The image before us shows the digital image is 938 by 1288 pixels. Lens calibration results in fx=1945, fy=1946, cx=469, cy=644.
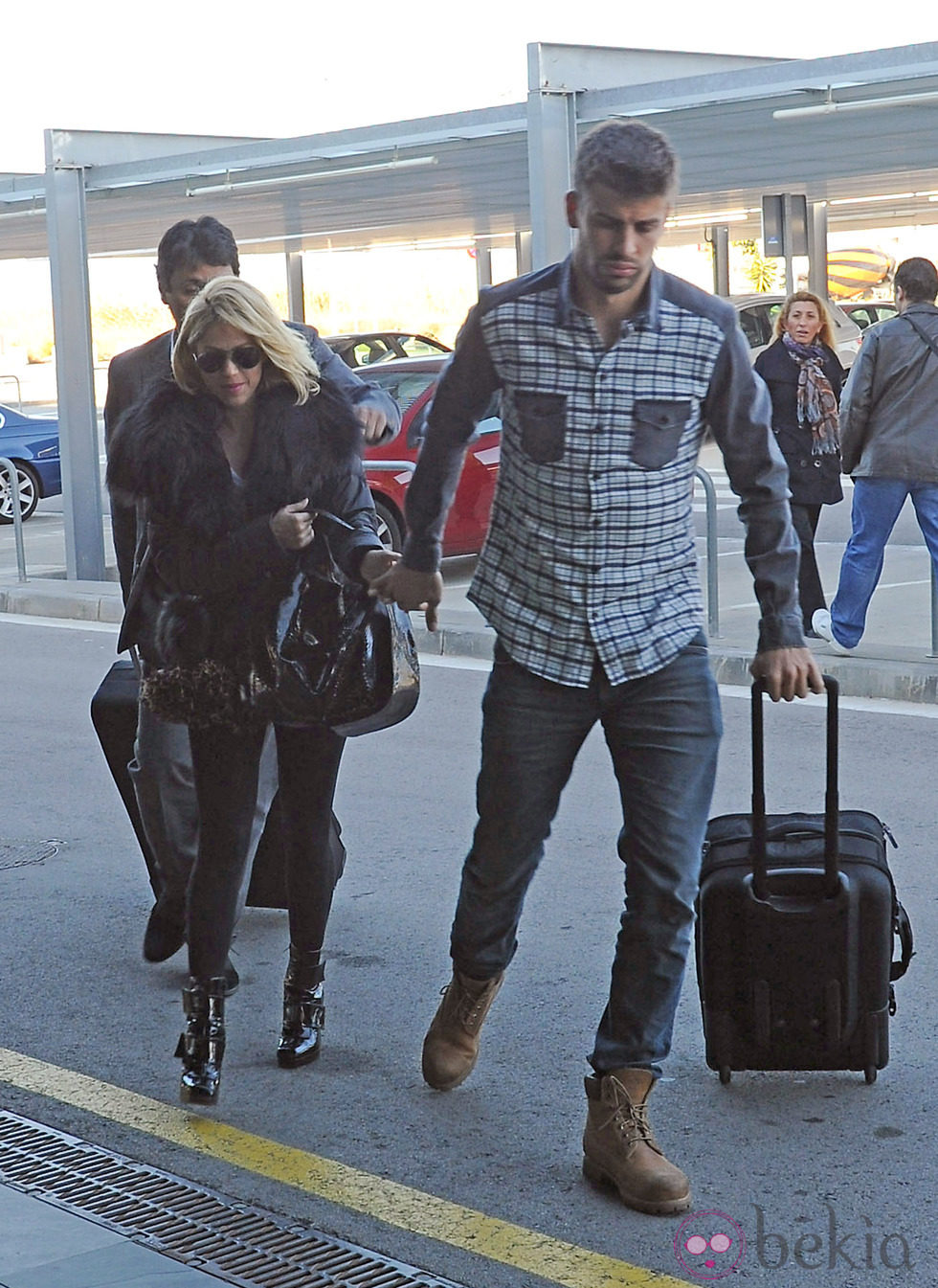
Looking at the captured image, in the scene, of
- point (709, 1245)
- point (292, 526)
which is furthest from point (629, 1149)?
point (292, 526)

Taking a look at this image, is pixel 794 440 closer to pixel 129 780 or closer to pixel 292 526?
pixel 129 780

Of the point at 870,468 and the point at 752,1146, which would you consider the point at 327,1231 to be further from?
the point at 870,468

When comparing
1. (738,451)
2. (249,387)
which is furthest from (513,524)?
(249,387)

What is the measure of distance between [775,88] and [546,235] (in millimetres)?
1618

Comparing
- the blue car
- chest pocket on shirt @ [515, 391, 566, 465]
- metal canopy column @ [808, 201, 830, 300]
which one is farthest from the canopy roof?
chest pocket on shirt @ [515, 391, 566, 465]

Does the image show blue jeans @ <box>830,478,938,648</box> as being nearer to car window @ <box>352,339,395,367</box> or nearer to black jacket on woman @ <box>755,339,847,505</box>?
black jacket on woman @ <box>755,339,847,505</box>

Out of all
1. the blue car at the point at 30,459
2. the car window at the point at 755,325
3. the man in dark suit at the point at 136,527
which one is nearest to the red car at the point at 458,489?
the blue car at the point at 30,459

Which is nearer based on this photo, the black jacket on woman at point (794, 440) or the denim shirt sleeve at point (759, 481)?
the denim shirt sleeve at point (759, 481)

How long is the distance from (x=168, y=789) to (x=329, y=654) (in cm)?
96

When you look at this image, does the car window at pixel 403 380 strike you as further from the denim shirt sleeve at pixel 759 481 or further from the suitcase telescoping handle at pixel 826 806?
the denim shirt sleeve at pixel 759 481

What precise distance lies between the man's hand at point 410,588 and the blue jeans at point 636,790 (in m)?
0.25

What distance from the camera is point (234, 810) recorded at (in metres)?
4.27

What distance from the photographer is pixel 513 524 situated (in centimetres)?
385

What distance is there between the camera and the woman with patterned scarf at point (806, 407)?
9.78 meters
